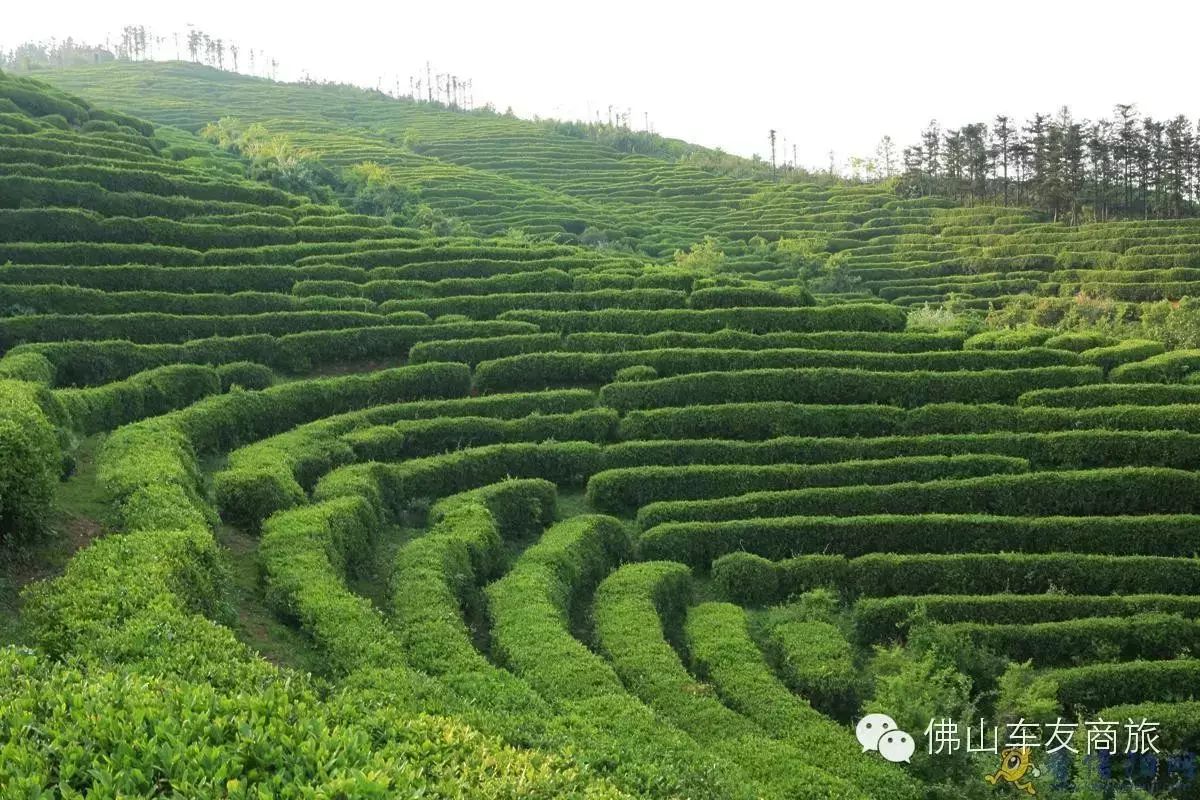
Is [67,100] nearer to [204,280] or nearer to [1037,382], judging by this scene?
[204,280]

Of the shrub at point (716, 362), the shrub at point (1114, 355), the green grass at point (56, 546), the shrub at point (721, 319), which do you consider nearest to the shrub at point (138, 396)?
the green grass at point (56, 546)

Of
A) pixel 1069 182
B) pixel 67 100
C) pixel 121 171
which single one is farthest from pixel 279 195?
pixel 1069 182

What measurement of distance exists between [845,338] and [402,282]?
54.9 feet

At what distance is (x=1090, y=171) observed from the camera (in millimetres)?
77500

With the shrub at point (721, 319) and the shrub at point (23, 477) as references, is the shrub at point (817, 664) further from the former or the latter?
the shrub at point (721, 319)

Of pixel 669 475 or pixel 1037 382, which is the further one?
pixel 1037 382

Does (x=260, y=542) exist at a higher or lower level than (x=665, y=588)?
higher

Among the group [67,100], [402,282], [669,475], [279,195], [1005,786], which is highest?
[67,100]

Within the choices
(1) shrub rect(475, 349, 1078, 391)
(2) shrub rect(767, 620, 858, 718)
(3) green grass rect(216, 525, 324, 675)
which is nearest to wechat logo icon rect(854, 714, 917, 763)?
(2) shrub rect(767, 620, 858, 718)

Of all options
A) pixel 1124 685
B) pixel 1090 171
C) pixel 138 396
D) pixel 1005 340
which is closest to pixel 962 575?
pixel 1124 685

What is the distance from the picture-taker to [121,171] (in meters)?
41.2

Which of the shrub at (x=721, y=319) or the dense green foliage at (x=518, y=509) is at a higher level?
the shrub at (x=721, y=319)

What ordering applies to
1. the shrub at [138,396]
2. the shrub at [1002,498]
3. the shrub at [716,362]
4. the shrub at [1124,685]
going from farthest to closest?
1. the shrub at [716,362]
2. the shrub at [1002,498]
3. the shrub at [138,396]
4. the shrub at [1124,685]

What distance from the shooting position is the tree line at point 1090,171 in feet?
236
